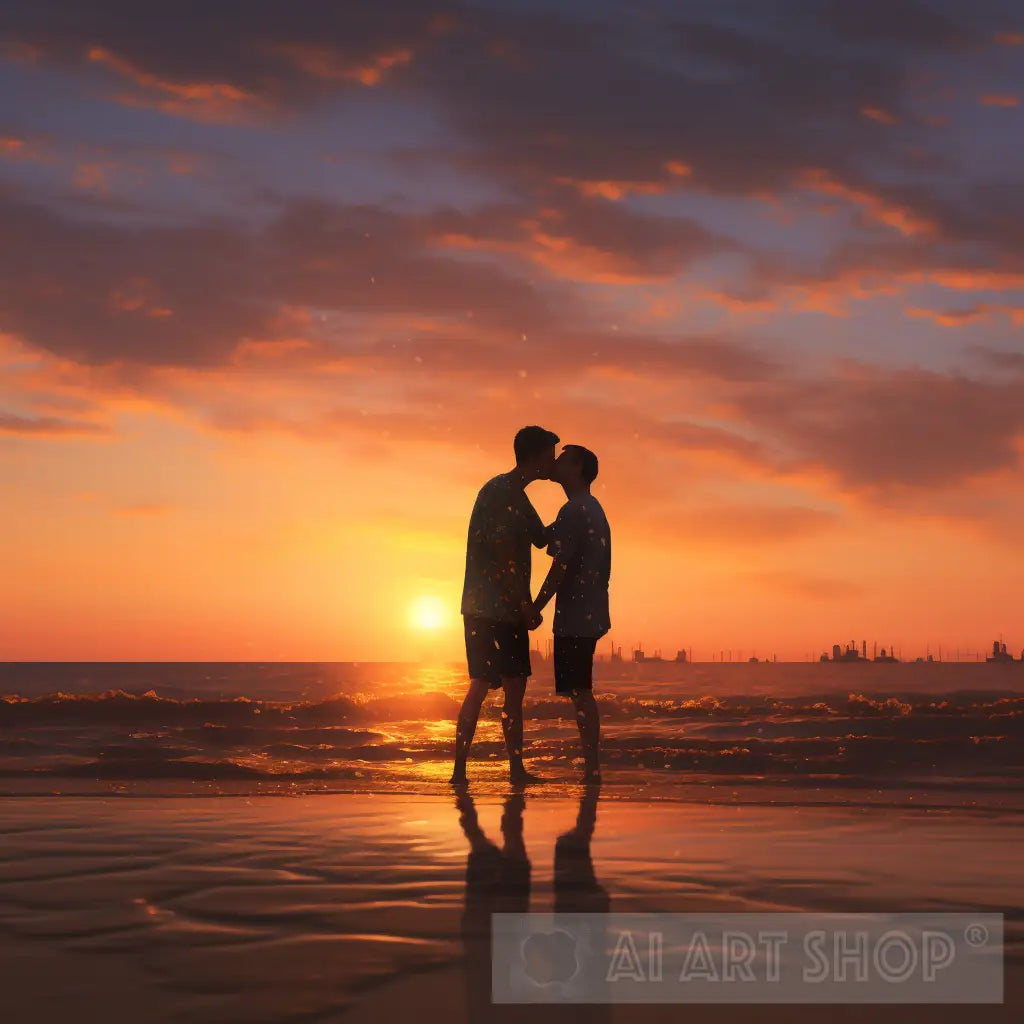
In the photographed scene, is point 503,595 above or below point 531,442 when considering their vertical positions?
below

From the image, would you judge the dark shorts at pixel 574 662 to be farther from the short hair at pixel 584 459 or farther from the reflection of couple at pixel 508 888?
the reflection of couple at pixel 508 888

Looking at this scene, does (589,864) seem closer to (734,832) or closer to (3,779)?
(734,832)

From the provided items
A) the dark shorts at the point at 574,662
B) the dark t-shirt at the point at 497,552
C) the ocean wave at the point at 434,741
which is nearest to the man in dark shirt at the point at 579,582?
the dark shorts at the point at 574,662

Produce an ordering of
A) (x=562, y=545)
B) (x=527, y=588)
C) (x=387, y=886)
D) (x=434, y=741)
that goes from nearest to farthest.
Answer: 1. (x=387, y=886)
2. (x=527, y=588)
3. (x=562, y=545)
4. (x=434, y=741)

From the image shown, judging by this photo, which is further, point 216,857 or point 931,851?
point 931,851

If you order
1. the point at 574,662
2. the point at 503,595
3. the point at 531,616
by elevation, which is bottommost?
the point at 574,662

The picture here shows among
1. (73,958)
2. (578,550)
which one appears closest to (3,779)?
(578,550)

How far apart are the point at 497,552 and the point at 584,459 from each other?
3.07 ft

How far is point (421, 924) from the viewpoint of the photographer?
10.4ft

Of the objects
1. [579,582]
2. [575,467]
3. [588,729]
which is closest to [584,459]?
[575,467]

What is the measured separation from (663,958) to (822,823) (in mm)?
3096

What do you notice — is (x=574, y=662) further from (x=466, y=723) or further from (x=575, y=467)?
(x=575, y=467)

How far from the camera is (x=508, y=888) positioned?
3.73m

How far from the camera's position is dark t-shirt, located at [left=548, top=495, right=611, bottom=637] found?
7.94 meters
